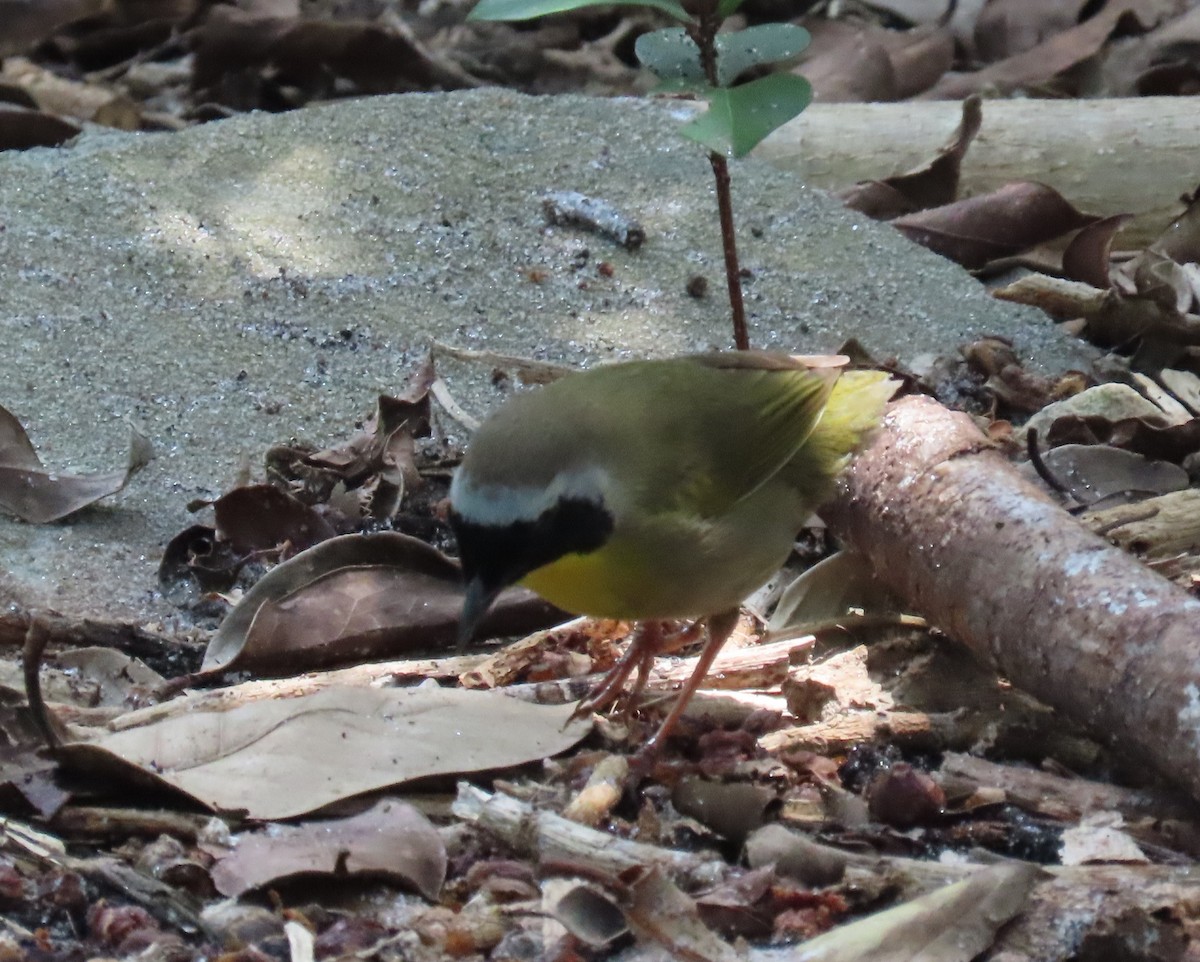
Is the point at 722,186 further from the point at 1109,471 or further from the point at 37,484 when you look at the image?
the point at 37,484

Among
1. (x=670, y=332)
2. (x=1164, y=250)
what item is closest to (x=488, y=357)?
(x=670, y=332)

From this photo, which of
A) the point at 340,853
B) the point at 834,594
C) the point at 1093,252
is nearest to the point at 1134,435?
the point at 834,594

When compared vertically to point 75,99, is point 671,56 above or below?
above

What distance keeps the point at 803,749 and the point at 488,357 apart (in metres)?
1.86

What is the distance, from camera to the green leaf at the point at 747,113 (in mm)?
3828

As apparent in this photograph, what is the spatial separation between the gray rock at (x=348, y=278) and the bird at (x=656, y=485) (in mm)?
1307

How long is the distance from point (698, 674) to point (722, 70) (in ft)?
5.60

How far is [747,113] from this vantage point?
393 centimetres

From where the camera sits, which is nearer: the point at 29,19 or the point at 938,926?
the point at 938,926

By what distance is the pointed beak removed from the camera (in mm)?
3166

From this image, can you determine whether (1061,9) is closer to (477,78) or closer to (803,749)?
(477,78)

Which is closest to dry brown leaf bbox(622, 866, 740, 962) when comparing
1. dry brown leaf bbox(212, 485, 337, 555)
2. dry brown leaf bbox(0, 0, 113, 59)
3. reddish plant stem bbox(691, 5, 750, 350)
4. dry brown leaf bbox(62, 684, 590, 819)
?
dry brown leaf bbox(62, 684, 590, 819)

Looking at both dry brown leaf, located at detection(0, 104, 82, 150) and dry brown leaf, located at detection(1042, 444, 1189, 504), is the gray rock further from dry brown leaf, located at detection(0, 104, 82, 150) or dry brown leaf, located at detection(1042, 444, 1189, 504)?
dry brown leaf, located at detection(1042, 444, 1189, 504)

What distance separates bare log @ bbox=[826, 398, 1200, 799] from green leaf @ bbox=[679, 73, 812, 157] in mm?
794
